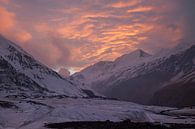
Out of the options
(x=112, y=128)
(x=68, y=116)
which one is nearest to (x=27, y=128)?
(x=112, y=128)

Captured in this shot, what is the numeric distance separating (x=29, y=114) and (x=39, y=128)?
31.5 m

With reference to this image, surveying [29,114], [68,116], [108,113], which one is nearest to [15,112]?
[29,114]

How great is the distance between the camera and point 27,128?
216ft

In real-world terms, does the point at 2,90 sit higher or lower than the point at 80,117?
higher

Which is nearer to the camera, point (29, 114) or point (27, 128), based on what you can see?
point (27, 128)

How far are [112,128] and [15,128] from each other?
20.0 metres

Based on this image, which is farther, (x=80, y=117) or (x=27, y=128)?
(x=80, y=117)

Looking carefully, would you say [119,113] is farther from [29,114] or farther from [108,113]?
[29,114]

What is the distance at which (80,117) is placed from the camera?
293ft

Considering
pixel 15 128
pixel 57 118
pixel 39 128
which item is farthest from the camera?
pixel 57 118

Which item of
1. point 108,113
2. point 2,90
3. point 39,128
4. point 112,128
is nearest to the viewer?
point 112,128

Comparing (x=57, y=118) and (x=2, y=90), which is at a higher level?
(x=2, y=90)

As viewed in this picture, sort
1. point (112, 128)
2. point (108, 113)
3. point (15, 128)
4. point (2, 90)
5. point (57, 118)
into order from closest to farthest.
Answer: point (112, 128), point (15, 128), point (57, 118), point (108, 113), point (2, 90)

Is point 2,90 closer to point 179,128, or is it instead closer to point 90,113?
point 90,113
